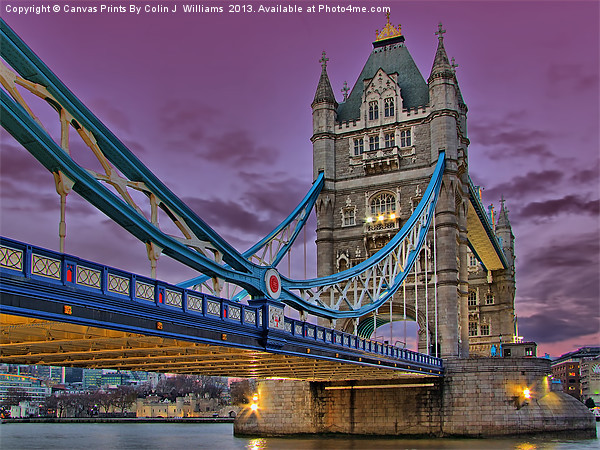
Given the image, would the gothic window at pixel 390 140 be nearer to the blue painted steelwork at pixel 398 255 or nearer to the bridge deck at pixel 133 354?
the blue painted steelwork at pixel 398 255

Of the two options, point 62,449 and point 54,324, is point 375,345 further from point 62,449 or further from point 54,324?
point 62,449

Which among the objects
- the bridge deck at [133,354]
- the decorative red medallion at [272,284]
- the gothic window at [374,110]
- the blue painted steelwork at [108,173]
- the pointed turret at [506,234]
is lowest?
the bridge deck at [133,354]

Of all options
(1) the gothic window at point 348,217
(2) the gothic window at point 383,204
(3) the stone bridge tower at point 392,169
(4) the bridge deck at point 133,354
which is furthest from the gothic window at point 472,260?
(4) the bridge deck at point 133,354

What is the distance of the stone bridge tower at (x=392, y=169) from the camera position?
48.5 m

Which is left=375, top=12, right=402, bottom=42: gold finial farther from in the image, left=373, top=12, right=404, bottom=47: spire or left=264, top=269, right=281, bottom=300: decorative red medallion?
left=264, top=269, right=281, bottom=300: decorative red medallion

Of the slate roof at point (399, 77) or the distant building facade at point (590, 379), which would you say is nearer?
the slate roof at point (399, 77)

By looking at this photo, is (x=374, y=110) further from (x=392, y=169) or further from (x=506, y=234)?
(x=506, y=234)

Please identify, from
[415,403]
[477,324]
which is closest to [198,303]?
[415,403]

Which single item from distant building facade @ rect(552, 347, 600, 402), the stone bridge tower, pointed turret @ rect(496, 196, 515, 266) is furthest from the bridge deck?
distant building facade @ rect(552, 347, 600, 402)

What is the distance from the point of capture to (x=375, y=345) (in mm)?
32812

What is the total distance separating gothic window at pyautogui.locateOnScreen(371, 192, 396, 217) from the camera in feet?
166

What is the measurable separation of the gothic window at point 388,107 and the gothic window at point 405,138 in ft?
5.20

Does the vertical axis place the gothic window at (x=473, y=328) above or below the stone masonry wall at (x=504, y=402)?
above

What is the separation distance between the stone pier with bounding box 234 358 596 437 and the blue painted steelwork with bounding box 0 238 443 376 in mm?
16148
